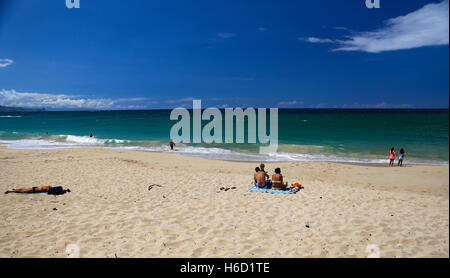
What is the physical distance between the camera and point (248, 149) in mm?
25781

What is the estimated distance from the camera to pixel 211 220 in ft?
21.4

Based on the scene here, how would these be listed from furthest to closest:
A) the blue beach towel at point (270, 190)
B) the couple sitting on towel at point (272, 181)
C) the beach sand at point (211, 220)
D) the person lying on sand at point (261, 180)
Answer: the person lying on sand at point (261, 180) < the couple sitting on towel at point (272, 181) < the blue beach towel at point (270, 190) < the beach sand at point (211, 220)

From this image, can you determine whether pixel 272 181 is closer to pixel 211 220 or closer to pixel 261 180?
pixel 261 180

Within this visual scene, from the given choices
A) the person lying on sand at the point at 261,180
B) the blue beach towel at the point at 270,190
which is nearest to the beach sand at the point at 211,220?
the blue beach towel at the point at 270,190

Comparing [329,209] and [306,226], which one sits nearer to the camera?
[306,226]

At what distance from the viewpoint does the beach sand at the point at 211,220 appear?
4.71 metres

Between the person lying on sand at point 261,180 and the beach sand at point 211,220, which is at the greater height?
the person lying on sand at point 261,180

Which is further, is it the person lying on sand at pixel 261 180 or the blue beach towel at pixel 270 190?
the person lying on sand at pixel 261 180

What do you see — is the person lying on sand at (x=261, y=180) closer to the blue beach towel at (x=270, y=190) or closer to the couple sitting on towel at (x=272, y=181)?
the couple sitting on towel at (x=272, y=181)

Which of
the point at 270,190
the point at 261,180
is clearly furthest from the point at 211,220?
the point at 261,180

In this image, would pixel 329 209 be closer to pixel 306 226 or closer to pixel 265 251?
pixel 306 226
